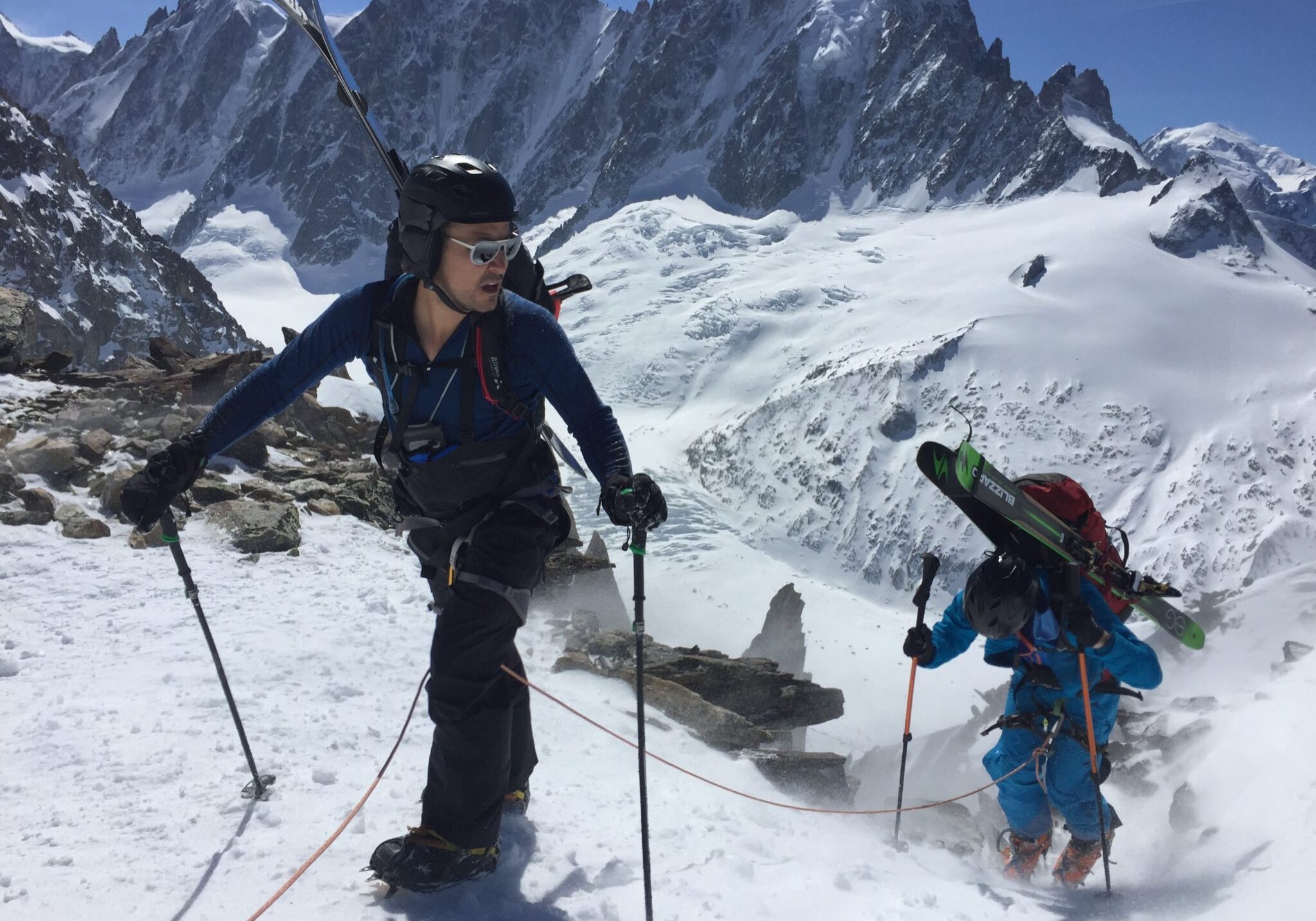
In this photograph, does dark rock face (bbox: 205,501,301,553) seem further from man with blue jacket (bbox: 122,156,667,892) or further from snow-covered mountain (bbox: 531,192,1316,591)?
snow-covered mountain (bbox: 531,192,1316,591)

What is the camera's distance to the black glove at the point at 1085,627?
16.4ft

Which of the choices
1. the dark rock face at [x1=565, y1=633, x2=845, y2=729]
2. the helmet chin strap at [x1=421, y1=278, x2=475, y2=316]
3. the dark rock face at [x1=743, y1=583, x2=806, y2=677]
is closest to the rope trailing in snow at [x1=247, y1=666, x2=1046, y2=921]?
the helmet chin strap at [x1=421, y1=278, x2=475, y2=316]

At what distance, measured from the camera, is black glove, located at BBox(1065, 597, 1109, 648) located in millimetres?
5012

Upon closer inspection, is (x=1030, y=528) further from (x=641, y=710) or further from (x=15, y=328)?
(x=15, y=328)

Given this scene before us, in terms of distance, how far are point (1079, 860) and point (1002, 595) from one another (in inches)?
85.0

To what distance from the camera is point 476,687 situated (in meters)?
3.67

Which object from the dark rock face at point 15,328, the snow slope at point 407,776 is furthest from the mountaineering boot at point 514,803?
the dark rock face at point 15,328

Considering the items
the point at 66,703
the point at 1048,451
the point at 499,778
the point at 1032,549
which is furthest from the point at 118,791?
the point at 1048,451

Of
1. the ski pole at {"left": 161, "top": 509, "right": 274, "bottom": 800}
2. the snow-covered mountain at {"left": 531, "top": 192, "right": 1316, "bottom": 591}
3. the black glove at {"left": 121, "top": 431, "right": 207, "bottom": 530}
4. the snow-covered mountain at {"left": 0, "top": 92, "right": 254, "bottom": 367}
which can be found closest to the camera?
the black glove at {"left": 121, "top": 431, "right": 207, "bottom": 530}

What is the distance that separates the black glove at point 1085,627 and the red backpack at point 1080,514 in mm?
374

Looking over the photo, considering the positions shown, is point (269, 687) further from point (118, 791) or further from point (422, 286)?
point (422, 286)

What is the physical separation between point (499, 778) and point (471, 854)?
13.6 inches

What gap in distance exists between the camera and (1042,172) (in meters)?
163

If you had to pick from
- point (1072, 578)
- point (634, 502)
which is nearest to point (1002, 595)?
point (1072, 578)
